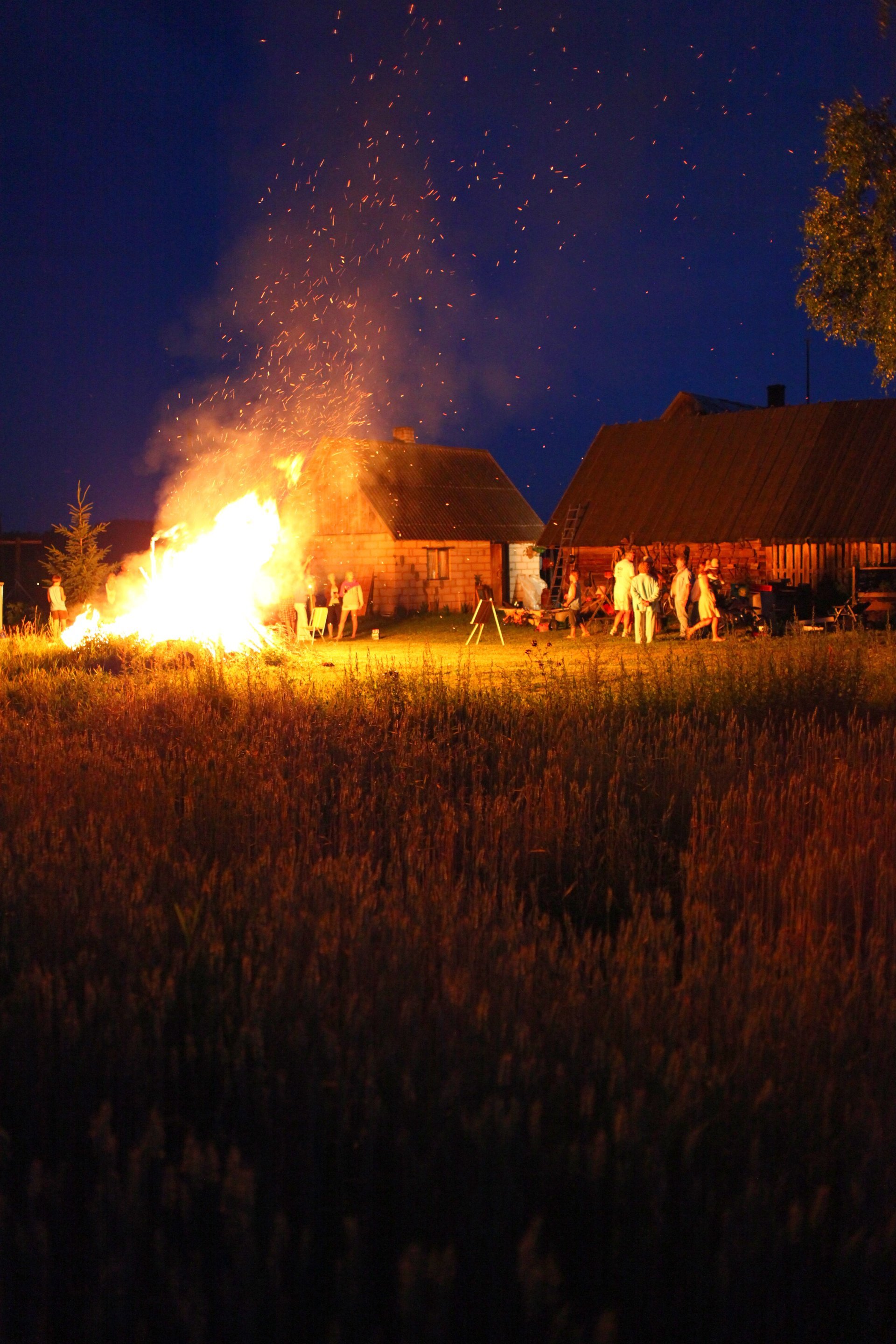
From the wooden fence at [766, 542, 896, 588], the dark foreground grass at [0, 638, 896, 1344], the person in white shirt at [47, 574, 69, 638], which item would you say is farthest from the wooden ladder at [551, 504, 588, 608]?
the dark foreground grass at [0, 638, 896, 1344]

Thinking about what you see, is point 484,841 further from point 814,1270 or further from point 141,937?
point 814,1270

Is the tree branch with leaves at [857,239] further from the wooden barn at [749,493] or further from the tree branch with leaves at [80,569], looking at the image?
the tree branch with leaves at [80,569]

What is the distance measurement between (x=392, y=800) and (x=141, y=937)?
2.79m

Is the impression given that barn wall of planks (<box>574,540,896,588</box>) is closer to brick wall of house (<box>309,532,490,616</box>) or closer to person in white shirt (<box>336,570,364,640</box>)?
person in white shirt (<box>336,570,364,640</box>)

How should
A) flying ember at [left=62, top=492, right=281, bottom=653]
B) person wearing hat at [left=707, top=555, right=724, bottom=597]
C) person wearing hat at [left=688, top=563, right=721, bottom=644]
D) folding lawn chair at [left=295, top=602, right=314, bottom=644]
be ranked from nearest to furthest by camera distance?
flying ember at [left=62, top=492, right=281, bottom=653], person wearing hat at [left=688, top=563, right=721, bottom=644], person wearing hat at [left=707, top=555, right=724, bottom=597], folding lawn chair at [left=295, top=602, right=314, bottom=644]

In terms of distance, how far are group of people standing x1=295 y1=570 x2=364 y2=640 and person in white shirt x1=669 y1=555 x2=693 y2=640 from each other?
30.7 ft

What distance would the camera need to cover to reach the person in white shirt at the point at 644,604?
24344 mm

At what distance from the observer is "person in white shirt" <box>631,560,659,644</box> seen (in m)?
24.3

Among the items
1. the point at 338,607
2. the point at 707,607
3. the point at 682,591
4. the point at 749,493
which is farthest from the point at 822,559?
the point at 338,607

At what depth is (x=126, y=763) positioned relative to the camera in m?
7.68

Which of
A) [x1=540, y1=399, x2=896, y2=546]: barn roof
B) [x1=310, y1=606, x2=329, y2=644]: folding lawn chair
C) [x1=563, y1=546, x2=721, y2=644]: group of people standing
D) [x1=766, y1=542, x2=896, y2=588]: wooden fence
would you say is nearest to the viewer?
[x1=563, y1=546, x2=721, y2=644]: group of people standing

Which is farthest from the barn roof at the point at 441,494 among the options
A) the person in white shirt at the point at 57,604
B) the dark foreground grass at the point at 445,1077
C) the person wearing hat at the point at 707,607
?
the dark foreground grass at the point at 445,1077

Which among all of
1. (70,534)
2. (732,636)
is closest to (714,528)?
(732,636)

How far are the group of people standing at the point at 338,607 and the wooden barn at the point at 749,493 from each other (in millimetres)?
7236
